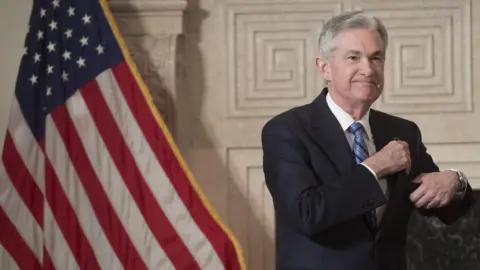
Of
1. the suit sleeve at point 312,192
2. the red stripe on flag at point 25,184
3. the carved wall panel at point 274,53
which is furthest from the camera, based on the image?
the carved wall panel at point 274,53

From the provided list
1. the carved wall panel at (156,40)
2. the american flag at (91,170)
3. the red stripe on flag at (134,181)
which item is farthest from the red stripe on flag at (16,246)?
the carved wall panel at (156,40)

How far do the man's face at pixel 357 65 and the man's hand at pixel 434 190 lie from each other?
22 cm

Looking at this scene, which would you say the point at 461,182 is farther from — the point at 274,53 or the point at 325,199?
the point at 274,53

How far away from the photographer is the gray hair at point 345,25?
1.66m

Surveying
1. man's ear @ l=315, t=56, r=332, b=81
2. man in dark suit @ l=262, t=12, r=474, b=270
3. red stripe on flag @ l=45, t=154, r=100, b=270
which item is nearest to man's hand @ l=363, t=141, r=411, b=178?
man in dark suit @ l=262, t=12, r=474, b=270

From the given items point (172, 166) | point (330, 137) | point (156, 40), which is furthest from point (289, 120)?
point (156, 40)

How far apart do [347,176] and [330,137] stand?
152 mm

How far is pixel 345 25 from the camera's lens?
1.66 metres

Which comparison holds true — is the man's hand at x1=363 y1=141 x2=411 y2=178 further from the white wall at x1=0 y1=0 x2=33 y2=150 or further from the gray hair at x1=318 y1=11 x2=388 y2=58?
the white wall at x1=0 y1=0 x2=33 y2=150

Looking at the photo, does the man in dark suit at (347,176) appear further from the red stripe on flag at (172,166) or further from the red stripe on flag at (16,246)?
the red stripe on flag at (16,246)

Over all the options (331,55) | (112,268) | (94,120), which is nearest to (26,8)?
(94,120)

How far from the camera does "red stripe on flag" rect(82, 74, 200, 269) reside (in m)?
2.86

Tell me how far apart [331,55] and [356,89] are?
99 mm

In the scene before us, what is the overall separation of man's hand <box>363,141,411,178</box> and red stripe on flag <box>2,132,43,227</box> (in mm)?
1796
